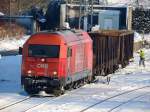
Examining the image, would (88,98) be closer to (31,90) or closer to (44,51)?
(31,90)

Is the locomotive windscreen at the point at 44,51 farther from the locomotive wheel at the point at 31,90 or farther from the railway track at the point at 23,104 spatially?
the railway track at the point at 23,104

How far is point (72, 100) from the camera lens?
25.2m

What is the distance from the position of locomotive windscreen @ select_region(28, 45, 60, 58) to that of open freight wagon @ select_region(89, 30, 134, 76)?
7.43 metres

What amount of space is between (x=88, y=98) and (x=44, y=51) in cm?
284

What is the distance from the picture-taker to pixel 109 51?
38.2 meters

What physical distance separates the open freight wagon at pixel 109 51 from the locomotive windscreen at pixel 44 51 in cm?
743

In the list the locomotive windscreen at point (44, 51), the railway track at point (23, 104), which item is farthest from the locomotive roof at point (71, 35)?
the railway track at point (23, 104)

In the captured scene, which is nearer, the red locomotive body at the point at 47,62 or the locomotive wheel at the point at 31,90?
the red locomotive body at the point at 47,62

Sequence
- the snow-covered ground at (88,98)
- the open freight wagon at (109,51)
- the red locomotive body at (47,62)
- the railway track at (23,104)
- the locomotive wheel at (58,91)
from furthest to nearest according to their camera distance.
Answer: the open freight wagon at (109,51), the locomotive wheel at (58,91), the red locomotive body at (47,62), the snow-covered ground at (88,98), the railway track at (23,104)

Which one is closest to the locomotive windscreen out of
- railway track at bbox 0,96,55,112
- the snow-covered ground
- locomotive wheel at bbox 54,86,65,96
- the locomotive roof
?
the locomotive roof

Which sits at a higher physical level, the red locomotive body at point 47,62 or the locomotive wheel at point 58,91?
→ the red locomotive body at point 47,62

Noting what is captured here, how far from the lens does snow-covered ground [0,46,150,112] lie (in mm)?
22969

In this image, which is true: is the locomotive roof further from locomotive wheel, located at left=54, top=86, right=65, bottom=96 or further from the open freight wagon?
the open freight wagon

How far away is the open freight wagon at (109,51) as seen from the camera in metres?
34.6
